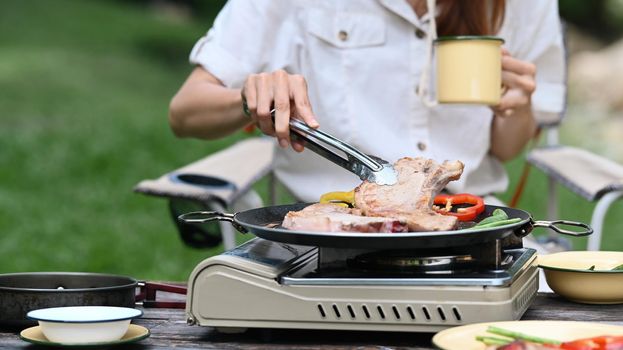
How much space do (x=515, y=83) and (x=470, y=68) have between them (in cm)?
21

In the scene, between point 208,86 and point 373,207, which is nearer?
point 373,207

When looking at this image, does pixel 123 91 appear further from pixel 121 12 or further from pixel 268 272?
pixel 268 272

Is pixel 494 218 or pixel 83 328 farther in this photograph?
pixel 494 218

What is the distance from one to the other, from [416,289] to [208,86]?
1.30 metres

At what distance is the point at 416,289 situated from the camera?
5.14ft

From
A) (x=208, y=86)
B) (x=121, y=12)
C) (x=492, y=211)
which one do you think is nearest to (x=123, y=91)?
(x=121, y=12)

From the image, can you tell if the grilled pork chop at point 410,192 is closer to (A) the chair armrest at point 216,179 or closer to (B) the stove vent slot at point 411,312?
(B) the stove vent slot at point 411,312

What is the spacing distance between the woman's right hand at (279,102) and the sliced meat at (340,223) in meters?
0.30

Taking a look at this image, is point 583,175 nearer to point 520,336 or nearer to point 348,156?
point 348,156

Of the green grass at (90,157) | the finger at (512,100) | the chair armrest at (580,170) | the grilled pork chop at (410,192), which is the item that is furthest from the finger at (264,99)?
the green grass at (90,157)

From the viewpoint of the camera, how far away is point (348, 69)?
288cm

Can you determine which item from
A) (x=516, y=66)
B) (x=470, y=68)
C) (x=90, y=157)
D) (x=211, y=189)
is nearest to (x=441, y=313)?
(x=470, y=68)

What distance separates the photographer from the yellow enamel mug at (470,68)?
2.47m

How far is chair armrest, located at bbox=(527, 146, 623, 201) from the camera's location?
3.32m
